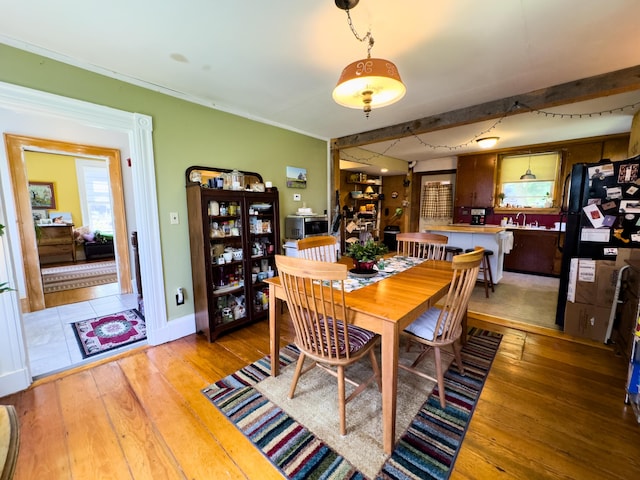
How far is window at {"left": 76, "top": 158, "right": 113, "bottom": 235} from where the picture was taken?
22.4 feet

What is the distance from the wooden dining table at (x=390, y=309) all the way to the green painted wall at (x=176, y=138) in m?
1.33

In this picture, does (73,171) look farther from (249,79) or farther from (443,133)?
(443,133)

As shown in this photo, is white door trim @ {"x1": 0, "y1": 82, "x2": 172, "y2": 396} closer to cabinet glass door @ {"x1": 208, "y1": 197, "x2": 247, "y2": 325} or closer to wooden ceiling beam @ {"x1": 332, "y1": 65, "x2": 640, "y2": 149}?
cabinet glass door @ {"x1": 208, "y1": 197, "x2": 247, "y2": 325}

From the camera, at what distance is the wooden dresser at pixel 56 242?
19.1 feet

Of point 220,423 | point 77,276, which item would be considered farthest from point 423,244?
point 77,276

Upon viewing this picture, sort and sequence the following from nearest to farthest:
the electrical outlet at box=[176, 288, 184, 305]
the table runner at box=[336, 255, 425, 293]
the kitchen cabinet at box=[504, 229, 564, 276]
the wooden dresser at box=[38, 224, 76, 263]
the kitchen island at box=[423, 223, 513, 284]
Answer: the table runner at box=[336, 255, 425, 293] → the electrical outlet at box=[176, 288, 184, 305] → the kitchen island at box=[423, 223, 513, 284] → the kitchen cabinet at box=[504, 229, 564, 276] → the wooden dresser at box=[38, 224, 76, 263]

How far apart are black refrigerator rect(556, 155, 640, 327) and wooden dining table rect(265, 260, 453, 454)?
1.60 m

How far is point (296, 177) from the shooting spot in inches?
145

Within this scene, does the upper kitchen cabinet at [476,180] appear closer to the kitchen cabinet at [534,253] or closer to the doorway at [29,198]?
the kitchen cabinet at [534,253]

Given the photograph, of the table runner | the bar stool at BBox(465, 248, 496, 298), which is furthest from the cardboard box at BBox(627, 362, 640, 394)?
the bar stool at BBox(465, 248, 496, 298)

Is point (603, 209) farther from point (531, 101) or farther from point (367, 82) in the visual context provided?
point (367, 82)

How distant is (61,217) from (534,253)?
33.8 ft

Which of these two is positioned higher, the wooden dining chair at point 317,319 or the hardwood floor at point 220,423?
the wooden dining chair at point 317,319

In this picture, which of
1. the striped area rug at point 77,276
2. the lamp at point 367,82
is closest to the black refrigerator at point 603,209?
the lamp at point 367,82
